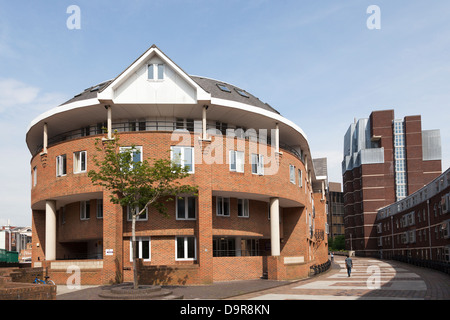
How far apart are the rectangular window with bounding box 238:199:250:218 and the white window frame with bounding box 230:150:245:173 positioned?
398 centimetres

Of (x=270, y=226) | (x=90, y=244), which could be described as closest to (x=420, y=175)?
(x=270, y=226)

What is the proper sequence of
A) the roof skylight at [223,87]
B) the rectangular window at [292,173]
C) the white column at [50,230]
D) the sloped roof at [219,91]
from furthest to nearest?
1. the rectangular window at [292,173]
2. the roof skylight at [223,87]
3. the sloped roof at [219,91]
4. the white column at [50,230]

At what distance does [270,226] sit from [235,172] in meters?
7.54

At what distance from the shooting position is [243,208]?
3375 centimetres

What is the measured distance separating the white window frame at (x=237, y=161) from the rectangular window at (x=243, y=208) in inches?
157

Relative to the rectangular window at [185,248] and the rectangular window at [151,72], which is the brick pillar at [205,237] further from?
the rectangular window at [151,72]

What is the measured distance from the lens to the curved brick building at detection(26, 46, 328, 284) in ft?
92.7

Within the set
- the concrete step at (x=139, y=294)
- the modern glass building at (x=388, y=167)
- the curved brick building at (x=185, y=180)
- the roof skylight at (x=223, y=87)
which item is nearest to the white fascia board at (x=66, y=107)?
the curved brick building at (x=185, y=180)

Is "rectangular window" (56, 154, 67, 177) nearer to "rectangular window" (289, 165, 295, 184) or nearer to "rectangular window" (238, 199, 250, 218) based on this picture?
"rectangular window" (238, 199, 250, 218)

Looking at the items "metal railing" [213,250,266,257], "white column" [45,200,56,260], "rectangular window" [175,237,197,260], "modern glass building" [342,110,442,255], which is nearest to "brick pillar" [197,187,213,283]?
"rectangular window" [175,237,197,260]

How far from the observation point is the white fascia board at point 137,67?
28.8 metres

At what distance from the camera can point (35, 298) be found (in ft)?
48.9

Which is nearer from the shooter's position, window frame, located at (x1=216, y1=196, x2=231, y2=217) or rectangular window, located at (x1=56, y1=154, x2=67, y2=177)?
rectangular window, located at (x1=56, y1=154, x2=67, y2=177)
